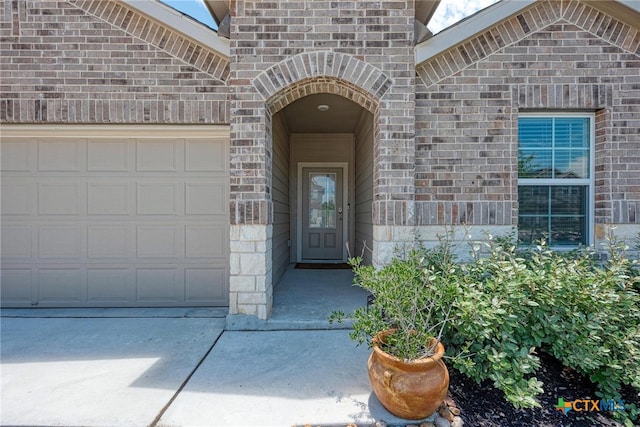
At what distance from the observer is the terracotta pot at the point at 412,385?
1889mm

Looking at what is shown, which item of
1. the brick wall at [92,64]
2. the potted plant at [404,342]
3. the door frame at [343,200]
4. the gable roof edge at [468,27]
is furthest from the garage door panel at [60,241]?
the gable roof edge at [468,27]

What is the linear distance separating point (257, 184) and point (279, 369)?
5.82 feet

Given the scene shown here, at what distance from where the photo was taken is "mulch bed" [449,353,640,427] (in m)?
2.03

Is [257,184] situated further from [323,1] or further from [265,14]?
[323,1]

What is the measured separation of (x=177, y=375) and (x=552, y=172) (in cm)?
437

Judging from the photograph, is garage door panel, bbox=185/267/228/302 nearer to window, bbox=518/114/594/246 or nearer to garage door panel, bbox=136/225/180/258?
garage door panel, bbox=136/225/180/258

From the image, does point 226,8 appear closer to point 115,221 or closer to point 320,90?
point 320,90

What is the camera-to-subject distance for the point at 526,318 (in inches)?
89.7

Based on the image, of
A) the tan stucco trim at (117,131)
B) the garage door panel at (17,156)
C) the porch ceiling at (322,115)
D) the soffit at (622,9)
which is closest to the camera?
the soffit at (622,9)

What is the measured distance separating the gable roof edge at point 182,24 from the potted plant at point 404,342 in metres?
2.81

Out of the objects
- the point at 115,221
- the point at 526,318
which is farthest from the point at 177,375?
the point at 526,318

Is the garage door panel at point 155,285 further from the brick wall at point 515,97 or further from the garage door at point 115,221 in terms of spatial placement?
the brick wall at point 515,97

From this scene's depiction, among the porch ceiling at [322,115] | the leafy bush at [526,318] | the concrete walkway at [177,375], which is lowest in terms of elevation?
the concrete walkway at [177,375]

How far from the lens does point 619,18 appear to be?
3338 mm
